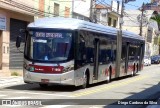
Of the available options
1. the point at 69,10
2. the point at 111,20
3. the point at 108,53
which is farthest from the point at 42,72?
the point at 111,20

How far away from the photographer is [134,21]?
9025cm

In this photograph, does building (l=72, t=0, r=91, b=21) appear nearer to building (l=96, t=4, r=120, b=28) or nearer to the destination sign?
building (l=96, t=4, r=120, b=28)

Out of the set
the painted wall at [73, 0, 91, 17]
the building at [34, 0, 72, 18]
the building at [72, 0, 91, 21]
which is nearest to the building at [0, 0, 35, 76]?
the building at [34, 0, 72, 18]

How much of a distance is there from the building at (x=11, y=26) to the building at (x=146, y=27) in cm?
5445

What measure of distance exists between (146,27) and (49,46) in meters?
71.5

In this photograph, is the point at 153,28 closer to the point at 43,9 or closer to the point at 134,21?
the point at 134,21

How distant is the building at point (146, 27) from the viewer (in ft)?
290

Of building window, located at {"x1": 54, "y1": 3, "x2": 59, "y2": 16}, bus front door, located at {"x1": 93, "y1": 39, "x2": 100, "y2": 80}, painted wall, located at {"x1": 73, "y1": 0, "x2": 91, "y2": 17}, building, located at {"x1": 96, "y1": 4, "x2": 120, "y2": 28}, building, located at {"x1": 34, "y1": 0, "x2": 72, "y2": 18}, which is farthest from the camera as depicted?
building, located at {"x1": 96, "y1": 4, "x2": 120, "y2": 28}

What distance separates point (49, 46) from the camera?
60.7 feet

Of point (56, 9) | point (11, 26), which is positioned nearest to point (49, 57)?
point (11, 26)

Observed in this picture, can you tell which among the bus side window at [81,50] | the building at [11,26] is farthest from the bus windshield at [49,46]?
the building at [11,26]

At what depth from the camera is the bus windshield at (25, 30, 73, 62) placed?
18344mm

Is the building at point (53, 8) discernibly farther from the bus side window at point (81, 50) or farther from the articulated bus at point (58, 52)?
the bus side window at point (81, 50)

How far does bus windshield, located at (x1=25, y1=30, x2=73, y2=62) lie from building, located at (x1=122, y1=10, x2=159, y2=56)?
218 ft
